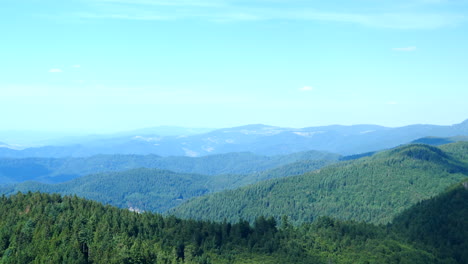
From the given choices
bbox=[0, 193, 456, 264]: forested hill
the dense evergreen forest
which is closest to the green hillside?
the dense evergreen forest

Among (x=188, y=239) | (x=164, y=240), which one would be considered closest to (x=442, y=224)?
(x=188, y=239)

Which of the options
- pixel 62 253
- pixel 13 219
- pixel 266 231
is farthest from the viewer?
pixel 266 231

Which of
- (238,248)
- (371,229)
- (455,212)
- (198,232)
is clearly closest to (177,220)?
(198,232)

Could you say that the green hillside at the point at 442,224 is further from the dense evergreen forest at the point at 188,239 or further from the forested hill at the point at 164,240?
the forested hill at the point at 164,240

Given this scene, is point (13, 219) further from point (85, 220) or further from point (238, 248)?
point (238, 248)

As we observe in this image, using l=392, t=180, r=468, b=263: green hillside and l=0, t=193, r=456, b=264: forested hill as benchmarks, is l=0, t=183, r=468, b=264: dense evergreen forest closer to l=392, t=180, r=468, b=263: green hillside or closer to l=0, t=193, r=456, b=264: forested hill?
l=0, t=193, r=456, b=264: forested hill

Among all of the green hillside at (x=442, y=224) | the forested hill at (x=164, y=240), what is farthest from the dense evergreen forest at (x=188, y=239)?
the green hillside at (x=442, y=224)
